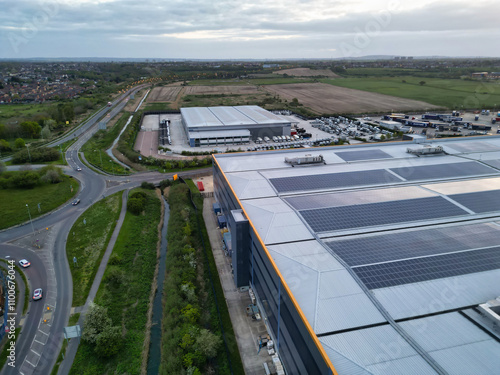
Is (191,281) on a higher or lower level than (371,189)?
lower

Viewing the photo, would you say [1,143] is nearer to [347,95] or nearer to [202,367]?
[202,367]

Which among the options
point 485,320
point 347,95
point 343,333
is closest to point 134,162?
point 343,333

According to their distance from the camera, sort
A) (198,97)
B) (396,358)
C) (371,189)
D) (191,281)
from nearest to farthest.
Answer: (396,358), (191,281), (371,189), (198,97)

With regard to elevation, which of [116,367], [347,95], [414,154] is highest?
[347,95]

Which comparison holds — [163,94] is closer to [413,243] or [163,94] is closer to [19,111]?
[19,111]

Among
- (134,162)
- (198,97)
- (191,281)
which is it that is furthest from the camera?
(198,97)

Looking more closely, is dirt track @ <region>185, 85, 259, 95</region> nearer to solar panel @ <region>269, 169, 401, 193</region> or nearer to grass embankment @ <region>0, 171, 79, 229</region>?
grass embankment @ <region>0, 171, 79, 229</region>

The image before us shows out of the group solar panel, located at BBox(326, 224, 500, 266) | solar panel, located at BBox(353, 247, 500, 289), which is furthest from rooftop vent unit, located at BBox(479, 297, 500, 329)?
solar panel, located at BBox(326, 224, 500, 266)

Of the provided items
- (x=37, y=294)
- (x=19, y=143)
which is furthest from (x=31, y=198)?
(x=19, y=143)

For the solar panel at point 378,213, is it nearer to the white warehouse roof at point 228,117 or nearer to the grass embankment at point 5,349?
the grass embankment at point 5,349
